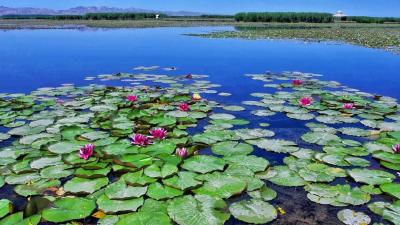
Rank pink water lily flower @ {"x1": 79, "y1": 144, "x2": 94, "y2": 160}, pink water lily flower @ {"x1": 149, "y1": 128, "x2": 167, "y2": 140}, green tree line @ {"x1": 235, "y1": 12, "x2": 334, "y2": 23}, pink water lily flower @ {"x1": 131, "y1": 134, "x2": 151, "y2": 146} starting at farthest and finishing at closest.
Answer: green tree line @ {"x1": 235, "y1": 12, "x2": 334, "y2": 23}, pink water lily flower @ {"x1": 149, "y1": 128, "x2": 167, "y2": 140}, pink water lily flower @ {"x1": 131, "y1": 134, "x2": 151, "y2": 146}, pink water lily flower @ {"x1": 79, "y1": 144, "x2": 94, "y2": 160}

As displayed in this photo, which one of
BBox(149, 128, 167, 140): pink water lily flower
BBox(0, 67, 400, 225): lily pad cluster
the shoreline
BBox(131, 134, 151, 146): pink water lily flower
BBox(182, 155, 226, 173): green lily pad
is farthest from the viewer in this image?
the shoreline

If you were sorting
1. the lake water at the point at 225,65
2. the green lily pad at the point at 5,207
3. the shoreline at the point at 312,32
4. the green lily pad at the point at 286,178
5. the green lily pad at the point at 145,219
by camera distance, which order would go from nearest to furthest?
1. the green lily pad at the point at 145,219
2. the green lily pad at the point at 5,207
3. the green lily pad at the point at 286,178
4. the lake water at the point at 225,65
5. the shoreline at the point at 312,32

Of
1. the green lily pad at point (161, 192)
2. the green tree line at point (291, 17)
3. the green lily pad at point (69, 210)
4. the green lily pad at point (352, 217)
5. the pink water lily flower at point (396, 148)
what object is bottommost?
the green lily pad at point (352, 217)

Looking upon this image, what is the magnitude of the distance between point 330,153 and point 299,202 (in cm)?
109

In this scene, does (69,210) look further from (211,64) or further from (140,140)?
(211,64)

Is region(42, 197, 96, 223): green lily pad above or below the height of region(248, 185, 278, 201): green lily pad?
above

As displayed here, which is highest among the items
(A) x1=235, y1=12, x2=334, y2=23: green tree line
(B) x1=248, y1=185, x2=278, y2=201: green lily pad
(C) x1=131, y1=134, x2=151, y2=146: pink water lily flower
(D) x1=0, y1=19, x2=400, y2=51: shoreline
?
(A) x1=235, y1=12, x2=334, y2=23: green tree line

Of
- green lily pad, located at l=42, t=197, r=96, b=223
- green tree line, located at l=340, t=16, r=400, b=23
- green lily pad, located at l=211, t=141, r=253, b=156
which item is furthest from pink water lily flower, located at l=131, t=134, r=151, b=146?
green tree line, located at l=340, t=16, r=400, b=23

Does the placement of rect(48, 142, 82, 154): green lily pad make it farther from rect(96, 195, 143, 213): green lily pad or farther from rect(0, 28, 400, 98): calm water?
rect(0, 28, 400, 98): calm water

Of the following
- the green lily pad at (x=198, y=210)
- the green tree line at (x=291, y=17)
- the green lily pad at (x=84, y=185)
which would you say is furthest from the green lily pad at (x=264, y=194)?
the green tree line at (x=291, y=17)

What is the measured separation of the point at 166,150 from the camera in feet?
12.7

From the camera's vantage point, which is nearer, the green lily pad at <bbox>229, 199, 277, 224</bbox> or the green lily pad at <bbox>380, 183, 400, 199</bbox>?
the green lily pad at <bbox>229, 199, 277, 224</bbox>

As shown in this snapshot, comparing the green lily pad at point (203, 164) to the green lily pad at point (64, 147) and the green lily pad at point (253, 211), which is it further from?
the green lily pad at point (64, 147)

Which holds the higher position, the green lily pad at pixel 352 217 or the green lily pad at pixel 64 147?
the green lily pad at pixel 64 147
